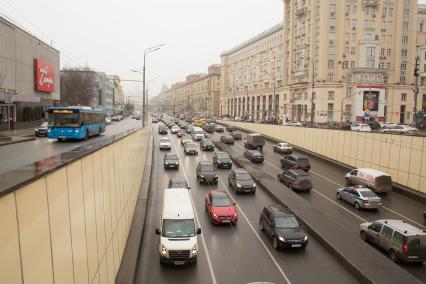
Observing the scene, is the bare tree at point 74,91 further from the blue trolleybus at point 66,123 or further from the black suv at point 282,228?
the black suv at point 282,228

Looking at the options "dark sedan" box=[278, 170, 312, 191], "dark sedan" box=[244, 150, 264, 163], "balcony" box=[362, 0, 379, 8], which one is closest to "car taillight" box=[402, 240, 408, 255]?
"dark sedan" box=[278, 170, 312, 191]

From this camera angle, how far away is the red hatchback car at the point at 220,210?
19.1 metres

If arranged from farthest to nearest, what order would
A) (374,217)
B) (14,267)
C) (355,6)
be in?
1. (355,6)
2. (374,217)
3. (14,267)

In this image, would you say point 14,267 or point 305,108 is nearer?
point 14,267

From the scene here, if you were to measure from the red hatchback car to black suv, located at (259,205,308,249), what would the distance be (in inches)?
62.8

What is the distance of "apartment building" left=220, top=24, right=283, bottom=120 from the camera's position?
A: 337ft

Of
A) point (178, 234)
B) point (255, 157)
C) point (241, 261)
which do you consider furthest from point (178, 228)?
point (255, 157)

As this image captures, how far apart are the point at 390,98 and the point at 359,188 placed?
6766 cm

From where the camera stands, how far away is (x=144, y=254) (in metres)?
15.6

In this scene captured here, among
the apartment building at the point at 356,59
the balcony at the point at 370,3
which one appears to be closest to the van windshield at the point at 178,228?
the apartment building at the point at 356,59

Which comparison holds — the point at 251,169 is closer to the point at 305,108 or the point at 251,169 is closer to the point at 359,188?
the point at 359,188

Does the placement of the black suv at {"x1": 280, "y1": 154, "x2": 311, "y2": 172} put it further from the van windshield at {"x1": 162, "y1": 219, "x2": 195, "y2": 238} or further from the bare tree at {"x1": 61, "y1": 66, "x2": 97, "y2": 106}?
the bare tree at {"x1": 61, "y1": 66, "x2": 97, "y2": 106}

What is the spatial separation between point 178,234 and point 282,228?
186 inches

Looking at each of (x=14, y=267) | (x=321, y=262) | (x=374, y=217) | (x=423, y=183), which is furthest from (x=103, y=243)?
(x=423, y=183)
